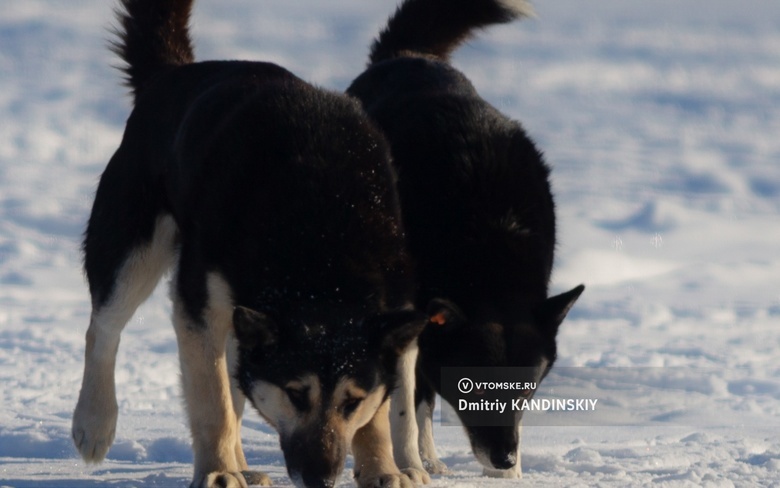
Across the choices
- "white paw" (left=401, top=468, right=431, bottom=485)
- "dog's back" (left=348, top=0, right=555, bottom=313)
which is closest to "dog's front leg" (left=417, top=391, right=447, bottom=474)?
"white paw" (left=401, top=468, right=431, bottom=485)

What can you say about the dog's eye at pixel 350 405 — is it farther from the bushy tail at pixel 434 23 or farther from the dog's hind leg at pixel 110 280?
the bushy tail at pixel 434 23

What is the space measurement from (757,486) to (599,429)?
7.24ft

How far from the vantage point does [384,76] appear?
7203 millimetres

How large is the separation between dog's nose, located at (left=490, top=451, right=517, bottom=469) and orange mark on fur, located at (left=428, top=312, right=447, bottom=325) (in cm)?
72

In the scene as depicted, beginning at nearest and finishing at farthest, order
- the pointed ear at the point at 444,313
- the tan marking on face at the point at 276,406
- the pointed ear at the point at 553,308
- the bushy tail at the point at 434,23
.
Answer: the tan marking on face at the point at 276,406 < the pointed ear at the point at 444,313 < the pointed ear at the point at 553,308 < the bushy tail at the point at 434,23

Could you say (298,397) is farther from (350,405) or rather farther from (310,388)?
(350,405)

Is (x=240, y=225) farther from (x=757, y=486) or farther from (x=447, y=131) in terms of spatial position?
(x=757, y=486)

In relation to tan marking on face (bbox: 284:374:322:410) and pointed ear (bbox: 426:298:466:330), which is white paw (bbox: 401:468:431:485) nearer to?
pointed ear (bbox: 426:298:466:330)

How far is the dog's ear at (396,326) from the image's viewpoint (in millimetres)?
4664

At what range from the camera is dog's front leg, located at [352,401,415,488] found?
5.13m

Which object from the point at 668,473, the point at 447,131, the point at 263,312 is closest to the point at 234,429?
the point at 263,312

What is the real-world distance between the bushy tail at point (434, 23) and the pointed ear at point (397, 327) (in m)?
3.67

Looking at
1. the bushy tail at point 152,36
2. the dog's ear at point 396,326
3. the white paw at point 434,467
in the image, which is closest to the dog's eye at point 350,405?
the dog's ear at point 396,326

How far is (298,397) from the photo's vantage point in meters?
4.61
